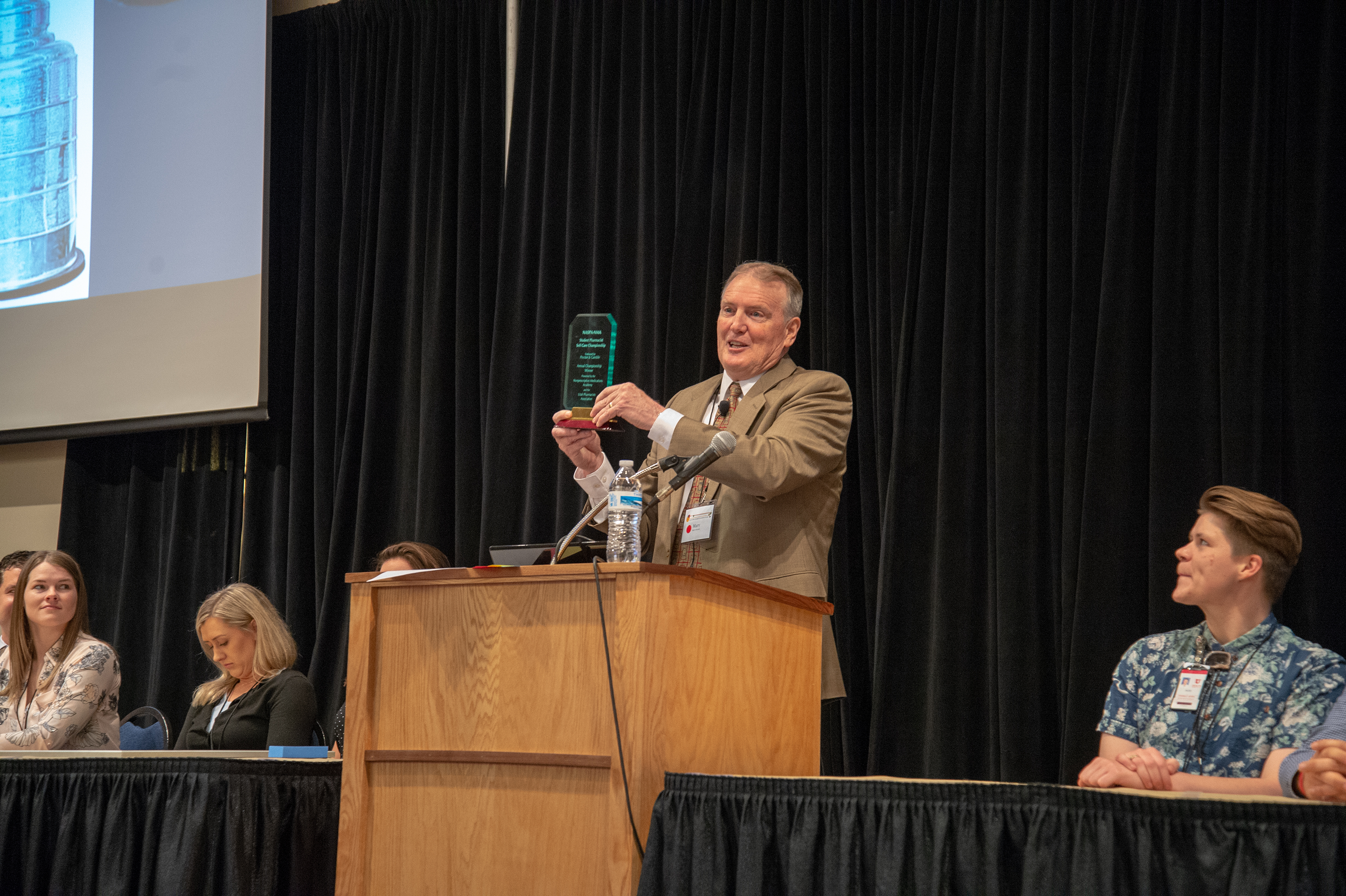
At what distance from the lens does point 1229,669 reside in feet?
8.59

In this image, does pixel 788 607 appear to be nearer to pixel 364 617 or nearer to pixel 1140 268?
pixel 364 617

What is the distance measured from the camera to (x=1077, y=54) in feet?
12.5

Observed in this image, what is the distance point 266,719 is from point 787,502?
192 centimetres

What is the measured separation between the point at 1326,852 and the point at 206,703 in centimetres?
318

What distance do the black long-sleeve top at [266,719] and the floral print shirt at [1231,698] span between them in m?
2.17

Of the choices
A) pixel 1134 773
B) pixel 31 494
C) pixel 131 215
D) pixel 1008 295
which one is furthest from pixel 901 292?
pixel 31 494

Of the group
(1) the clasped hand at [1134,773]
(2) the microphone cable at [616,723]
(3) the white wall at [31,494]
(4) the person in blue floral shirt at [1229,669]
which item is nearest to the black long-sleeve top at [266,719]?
(2) the microphone cable at [616,723]

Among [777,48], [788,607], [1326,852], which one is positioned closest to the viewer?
[1326,852]

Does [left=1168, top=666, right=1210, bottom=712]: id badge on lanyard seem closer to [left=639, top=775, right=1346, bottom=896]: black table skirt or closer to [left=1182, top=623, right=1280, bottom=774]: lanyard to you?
[left=1182, top=623, right=1280, bottom=774]: lanyard

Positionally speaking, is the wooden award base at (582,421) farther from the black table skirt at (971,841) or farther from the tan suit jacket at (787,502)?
the black table skirt at (971,841)

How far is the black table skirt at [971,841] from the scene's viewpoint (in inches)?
→ 68.6

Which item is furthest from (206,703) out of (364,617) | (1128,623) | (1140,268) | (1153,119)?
(1153,119)

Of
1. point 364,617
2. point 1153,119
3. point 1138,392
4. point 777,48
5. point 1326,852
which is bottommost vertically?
point 1326,852

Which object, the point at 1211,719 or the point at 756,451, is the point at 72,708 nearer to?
the point at 756,451
